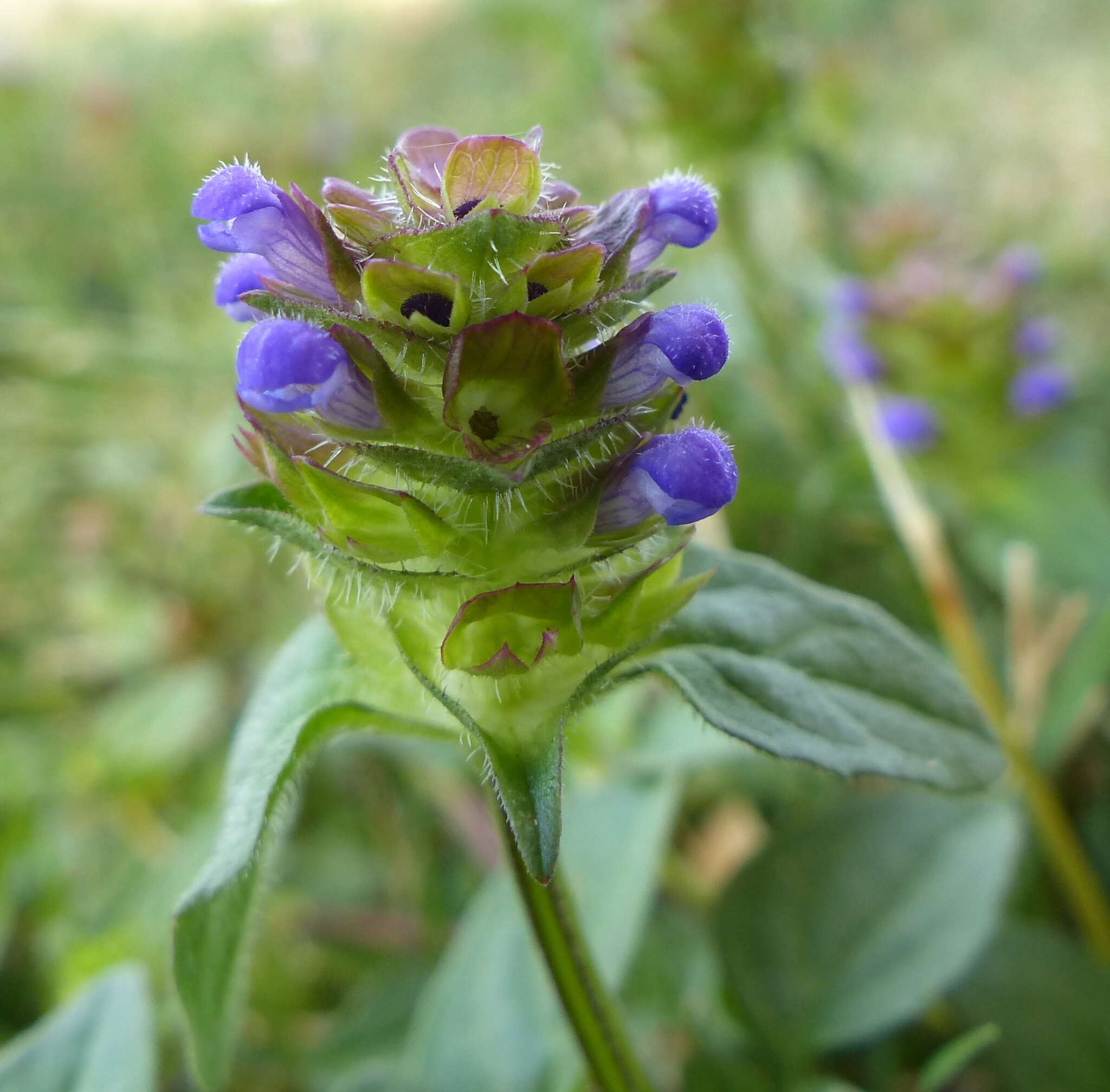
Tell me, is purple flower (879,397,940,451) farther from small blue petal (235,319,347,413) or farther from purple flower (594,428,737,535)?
small blue petal (235,319,347,413)

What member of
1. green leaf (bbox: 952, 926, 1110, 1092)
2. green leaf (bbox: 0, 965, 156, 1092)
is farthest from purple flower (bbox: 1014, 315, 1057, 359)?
green leaf (bbox: 0, 965, 156, 1092)

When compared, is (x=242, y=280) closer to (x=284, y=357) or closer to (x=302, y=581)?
(x=284, y=357)

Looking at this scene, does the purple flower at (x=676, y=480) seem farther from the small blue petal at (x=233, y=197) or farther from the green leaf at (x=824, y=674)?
the small blue petal at (x=233, y=197)

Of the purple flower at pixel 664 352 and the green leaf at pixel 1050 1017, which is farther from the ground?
the purple flower at pixel 664 352

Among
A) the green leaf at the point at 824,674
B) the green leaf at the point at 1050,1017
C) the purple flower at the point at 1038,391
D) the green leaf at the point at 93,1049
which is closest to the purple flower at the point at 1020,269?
the purple flower at the point at 1038,391

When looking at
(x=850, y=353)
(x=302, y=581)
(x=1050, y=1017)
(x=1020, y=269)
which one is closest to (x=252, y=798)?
(x=1050, y=1017)
